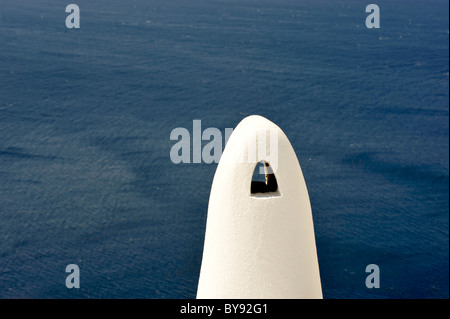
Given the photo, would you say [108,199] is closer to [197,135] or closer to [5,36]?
[197,135]

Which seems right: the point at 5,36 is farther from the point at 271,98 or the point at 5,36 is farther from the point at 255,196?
the point at 255,196

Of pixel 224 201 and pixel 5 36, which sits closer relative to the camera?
pixel 224 201

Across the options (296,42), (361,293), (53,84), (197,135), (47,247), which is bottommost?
(361,293)

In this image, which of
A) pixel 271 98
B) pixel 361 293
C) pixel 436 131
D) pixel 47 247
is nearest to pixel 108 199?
pixel 47 247

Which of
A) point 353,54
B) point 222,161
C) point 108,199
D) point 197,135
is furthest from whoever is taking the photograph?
point 353,54

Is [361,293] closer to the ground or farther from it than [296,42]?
closer to the ground

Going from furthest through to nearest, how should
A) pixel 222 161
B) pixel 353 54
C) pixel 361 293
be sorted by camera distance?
1. pixel 353 54
2. pixel 361 293
3. pixel 222 161

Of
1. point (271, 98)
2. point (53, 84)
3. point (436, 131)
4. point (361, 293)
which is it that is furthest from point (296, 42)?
point (361, 293)
